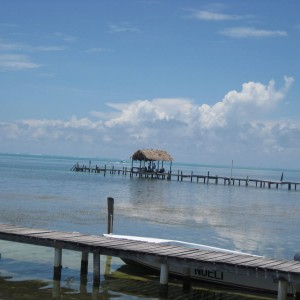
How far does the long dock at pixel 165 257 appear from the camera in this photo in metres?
12.0

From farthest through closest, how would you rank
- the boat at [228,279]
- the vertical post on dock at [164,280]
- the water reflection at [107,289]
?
the boat at [228,279] < the water reflection at [107,289] < the vertical post on dock at [164,280]

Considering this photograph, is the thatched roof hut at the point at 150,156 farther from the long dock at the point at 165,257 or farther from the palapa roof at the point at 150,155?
the long dock at the point at 165,257

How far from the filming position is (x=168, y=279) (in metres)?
14.6

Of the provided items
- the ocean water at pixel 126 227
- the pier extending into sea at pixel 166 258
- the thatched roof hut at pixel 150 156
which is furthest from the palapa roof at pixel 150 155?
the pier extending into sea at pixel 166 258

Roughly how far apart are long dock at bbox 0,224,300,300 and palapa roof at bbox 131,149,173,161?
5495 centimetres

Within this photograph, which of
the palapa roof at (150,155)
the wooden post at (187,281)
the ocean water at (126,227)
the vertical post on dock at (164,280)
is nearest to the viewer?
→ the vertical post on dock at (164,280)

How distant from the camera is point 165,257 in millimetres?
12859

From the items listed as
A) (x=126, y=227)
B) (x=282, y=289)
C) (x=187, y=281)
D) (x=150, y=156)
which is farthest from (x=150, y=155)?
(x=282, y=289)

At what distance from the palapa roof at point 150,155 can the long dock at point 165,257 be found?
54952 mm

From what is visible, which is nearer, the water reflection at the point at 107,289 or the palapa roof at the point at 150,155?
the water reflection at the point at 107,289

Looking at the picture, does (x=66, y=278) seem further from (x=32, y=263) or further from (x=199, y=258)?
(x=199, y=258)

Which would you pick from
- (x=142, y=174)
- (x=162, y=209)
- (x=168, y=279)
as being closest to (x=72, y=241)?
→ (x=168, y=279)

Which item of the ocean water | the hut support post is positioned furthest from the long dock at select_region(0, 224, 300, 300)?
the ocean water

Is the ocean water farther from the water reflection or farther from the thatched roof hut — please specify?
the thatched roof hut
